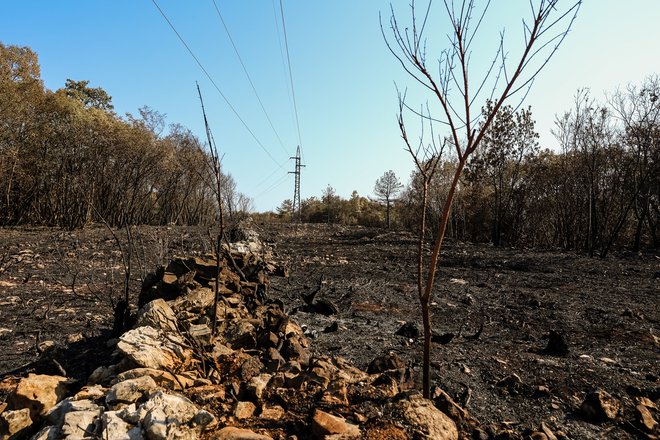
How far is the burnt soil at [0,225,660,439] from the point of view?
10.5 ft

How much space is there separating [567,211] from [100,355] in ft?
66.4

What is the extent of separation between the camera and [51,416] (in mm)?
2232

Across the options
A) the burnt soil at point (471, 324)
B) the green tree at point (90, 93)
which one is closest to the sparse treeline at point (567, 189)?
the burnt soil at point (471, 324)

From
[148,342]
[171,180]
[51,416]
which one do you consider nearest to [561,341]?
[148,342]

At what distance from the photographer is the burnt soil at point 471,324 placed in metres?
3.21

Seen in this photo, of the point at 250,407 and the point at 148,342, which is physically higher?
the point at 148,342

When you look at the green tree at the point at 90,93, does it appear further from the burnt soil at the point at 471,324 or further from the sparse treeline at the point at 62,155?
the burnt soil at the point at 471,324

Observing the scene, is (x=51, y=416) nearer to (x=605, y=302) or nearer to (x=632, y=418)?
(x=632, y=418)

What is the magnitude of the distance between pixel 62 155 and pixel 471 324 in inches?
754

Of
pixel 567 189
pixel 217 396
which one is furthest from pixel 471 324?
pixel 567 189

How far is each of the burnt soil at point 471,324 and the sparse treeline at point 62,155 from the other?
7.29 meters

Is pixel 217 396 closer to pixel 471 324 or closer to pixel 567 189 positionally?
pixel 471 324

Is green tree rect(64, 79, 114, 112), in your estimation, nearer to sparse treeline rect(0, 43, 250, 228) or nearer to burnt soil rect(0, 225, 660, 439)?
sparse treeline rect(0, 43, 250, 228)

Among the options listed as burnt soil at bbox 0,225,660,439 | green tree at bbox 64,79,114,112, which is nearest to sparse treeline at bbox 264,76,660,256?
burnt soil at bbox 0,225,660,439
